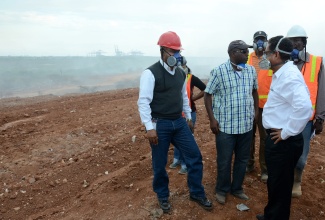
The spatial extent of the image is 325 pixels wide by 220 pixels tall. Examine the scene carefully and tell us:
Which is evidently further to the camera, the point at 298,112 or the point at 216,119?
the point at 216,119

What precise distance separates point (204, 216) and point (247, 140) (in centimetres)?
104

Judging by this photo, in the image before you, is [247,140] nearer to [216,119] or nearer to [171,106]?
[216,119]

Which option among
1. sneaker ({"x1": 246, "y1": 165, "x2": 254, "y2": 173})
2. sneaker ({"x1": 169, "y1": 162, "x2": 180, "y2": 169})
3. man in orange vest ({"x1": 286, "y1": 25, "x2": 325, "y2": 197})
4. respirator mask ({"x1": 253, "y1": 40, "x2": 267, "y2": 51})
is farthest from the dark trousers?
sneaker ({"x1": 169, "y1": 162, "x2": 180, "y2": 169})

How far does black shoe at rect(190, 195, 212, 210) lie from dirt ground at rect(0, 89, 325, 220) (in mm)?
58

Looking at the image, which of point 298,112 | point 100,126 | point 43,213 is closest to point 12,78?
point 100,126

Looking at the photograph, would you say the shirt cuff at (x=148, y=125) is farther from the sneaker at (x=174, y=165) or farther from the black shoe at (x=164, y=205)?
the sneaker at (x=174, y=165)

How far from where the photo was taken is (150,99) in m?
3.29

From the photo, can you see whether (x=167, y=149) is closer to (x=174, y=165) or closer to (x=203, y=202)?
(x=203, y=202)

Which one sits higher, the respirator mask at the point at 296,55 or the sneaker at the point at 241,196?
the respirator mask at the point at 296,55

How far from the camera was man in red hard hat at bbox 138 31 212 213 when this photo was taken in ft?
10.7

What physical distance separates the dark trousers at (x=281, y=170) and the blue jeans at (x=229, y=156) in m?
0.58

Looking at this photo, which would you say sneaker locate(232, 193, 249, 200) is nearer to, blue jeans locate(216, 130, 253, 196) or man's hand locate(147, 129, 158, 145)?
blue jeans locate(216, 130, 253, 196)

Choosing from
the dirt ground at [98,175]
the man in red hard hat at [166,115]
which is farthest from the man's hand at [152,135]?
the dirt ground at [98,175]

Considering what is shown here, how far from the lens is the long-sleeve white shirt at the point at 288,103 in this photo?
104 inches
